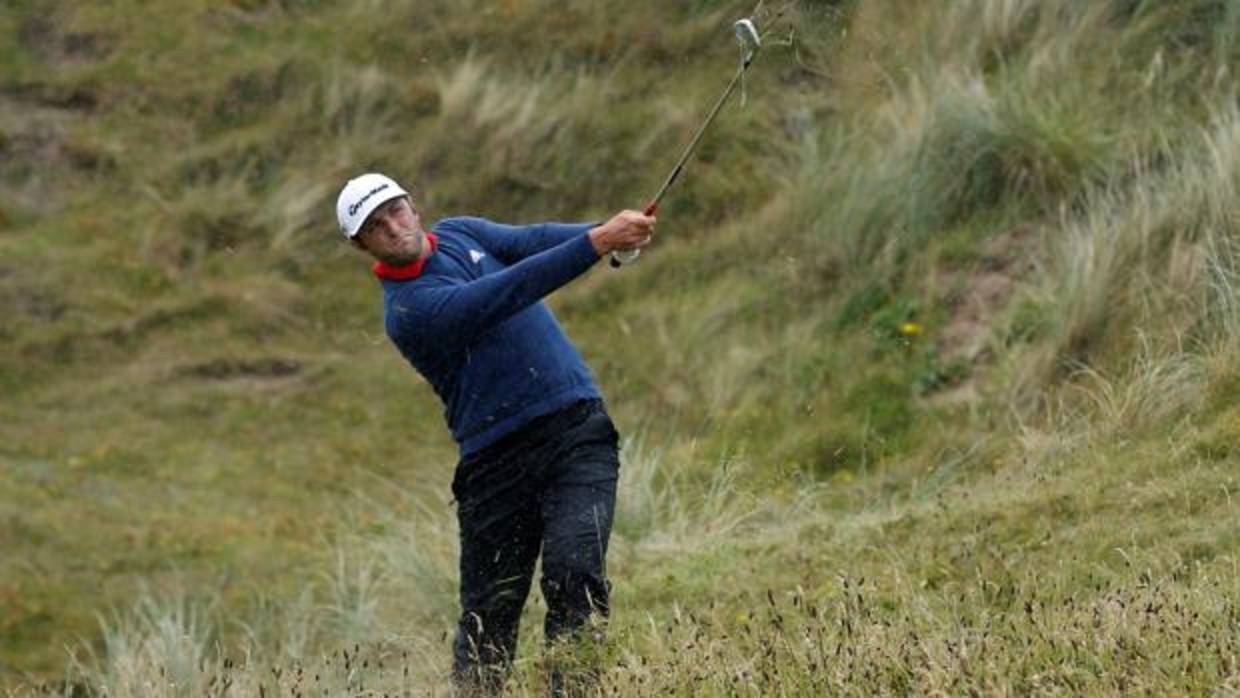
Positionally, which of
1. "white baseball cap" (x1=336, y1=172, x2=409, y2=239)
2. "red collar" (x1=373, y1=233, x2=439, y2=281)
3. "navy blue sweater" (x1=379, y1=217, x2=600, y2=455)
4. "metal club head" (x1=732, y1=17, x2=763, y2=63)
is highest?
"metal club head" (x1=732, y1=17, x2=763, y2=63)

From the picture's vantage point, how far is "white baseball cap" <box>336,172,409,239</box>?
23.5ft

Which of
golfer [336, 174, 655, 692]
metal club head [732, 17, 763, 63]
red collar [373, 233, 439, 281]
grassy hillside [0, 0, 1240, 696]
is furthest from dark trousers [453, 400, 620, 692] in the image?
metal club head [732, 17, 763, 63]

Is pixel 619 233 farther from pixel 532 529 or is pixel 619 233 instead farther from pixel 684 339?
pixel 684 339

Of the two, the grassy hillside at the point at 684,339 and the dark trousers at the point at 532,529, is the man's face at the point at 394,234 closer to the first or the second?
the dark trousers at the point at 532,529

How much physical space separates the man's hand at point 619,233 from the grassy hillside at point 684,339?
1.16 m

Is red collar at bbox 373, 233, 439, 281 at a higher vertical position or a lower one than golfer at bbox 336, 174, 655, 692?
higher

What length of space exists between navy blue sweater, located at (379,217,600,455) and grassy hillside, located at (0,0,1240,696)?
2.55ft

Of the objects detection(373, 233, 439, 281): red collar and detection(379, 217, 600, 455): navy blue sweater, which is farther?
detection(373, 233, 439, 281): red collar

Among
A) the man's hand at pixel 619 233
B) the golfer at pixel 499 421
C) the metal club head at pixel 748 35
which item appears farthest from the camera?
the metal club head at pixel 748 35

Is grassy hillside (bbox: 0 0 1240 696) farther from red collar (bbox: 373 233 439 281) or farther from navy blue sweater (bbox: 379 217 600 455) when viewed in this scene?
red collar (bbox: 373 233 439 281)

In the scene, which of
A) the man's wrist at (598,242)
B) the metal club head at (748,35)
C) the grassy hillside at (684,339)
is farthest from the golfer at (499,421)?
the metal club head at (748,35)

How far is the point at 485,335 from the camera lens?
7.16 meters

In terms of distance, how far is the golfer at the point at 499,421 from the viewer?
23.0 ft

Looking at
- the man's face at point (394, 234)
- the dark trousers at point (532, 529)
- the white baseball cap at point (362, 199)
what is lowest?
the dark trousers at point (532, 529)
